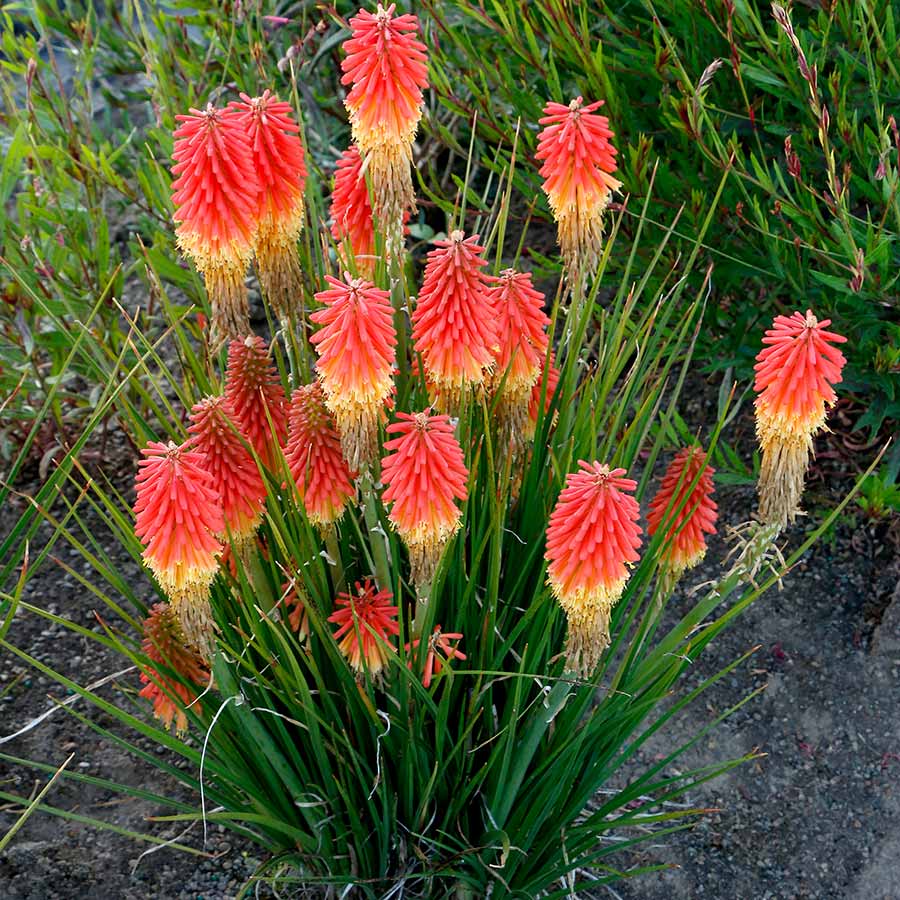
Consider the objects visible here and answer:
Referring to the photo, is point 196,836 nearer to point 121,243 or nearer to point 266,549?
point 266,549

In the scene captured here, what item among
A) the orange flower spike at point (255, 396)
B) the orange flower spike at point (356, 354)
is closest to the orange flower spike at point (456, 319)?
the orange flower spike at point (356, 354)

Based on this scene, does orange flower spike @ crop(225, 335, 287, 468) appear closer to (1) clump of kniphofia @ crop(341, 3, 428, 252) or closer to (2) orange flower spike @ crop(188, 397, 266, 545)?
(2) orange flower spike @ crop(188, 397, 266, 545)

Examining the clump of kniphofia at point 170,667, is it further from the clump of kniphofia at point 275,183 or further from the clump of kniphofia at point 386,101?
the clump of kniphofia at point 386,101

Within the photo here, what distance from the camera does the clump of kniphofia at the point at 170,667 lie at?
7.26 feet

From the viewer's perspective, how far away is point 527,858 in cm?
238

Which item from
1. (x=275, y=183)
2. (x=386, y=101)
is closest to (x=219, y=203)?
(x=275, y=183)

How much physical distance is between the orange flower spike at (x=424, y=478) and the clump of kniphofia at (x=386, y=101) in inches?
14.8

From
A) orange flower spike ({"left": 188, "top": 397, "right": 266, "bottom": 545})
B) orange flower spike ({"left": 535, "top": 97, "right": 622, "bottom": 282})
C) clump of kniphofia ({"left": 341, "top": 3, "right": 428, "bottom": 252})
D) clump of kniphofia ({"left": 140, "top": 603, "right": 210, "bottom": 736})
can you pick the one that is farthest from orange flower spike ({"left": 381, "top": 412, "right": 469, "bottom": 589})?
clump of kniphofia ({"left": 140, "top": 603, "right": 210, "bottom": 736})

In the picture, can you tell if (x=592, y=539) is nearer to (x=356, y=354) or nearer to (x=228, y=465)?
(x=356, y=354)

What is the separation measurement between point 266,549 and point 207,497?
54 cm

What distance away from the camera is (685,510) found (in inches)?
88.3

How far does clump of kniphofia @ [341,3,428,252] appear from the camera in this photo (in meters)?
1.87

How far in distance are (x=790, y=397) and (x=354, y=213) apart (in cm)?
85

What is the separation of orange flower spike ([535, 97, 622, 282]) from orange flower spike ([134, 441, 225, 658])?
768 millimetres
